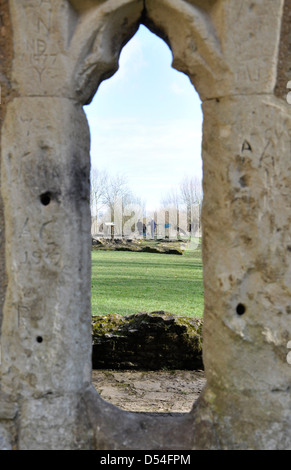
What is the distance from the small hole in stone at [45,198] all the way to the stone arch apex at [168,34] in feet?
1.90

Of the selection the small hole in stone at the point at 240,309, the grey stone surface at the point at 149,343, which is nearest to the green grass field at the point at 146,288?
the grey stone surface at the point at 149,343

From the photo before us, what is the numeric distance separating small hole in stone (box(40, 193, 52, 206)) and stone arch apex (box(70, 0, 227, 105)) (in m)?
0.58

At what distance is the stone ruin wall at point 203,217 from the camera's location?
2498 mm

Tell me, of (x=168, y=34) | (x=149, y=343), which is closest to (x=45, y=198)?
(x=168, y=34)

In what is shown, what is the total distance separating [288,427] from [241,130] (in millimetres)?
1647

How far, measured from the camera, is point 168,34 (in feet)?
8.95

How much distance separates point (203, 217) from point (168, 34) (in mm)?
1119

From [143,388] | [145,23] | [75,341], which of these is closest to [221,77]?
[145,23]

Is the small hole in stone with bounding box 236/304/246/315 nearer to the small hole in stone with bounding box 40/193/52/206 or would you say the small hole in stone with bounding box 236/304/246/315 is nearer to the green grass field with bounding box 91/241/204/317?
the small hole in stone with bounding box 40/193/52/206

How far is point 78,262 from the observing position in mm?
2627

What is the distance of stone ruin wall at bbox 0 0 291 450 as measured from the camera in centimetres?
250

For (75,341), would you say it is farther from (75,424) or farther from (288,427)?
(288,427)

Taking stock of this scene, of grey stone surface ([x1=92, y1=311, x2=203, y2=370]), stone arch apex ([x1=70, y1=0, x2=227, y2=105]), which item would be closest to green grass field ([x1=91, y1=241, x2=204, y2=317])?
grey stone surface ([x1=92, y1=311, x2=203, y2=370])

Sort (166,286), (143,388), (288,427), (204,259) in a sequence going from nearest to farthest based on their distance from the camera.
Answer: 1. (288,427)
2. (204,259)
3. (143,388)
4. (166,286)
